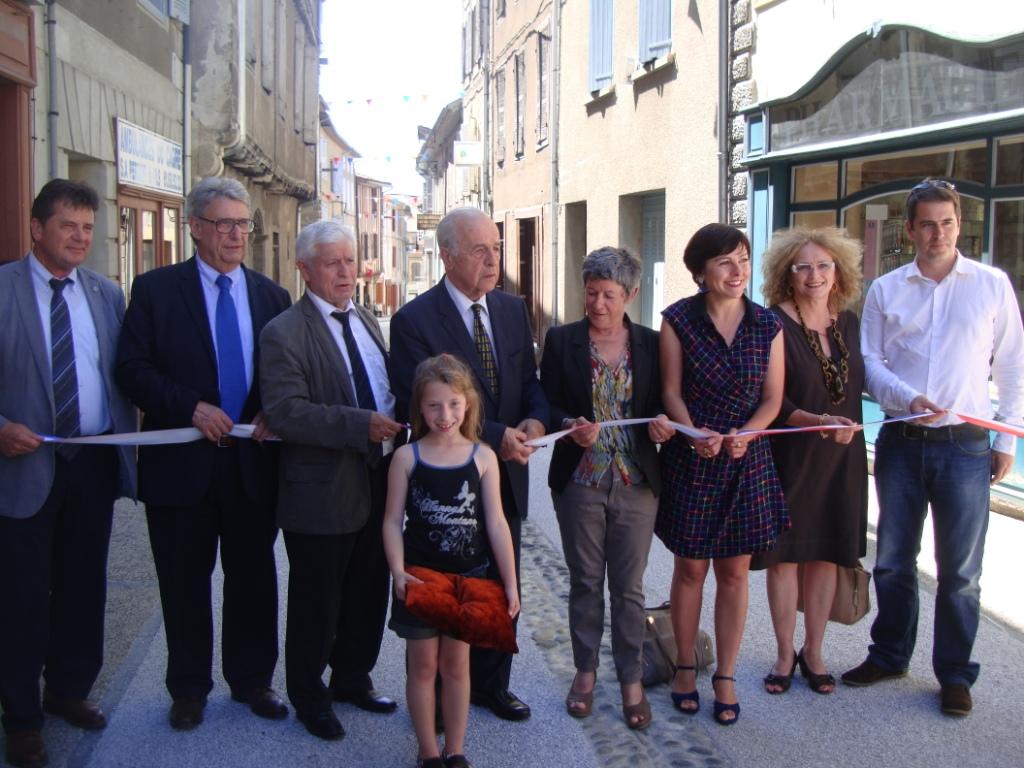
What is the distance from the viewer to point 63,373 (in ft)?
11.9

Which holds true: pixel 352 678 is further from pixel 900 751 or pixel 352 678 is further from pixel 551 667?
pixel 900 751

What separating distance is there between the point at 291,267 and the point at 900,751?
2275cm

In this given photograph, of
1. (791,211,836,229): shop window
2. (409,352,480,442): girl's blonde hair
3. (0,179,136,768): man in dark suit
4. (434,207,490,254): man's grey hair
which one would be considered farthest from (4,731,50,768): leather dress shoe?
(791,211,836,229): shop window

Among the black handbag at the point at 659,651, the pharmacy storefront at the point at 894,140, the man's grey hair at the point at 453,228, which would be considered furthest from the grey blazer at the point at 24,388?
the pharmacy storefront at the point at 894,140

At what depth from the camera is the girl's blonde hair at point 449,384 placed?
3359mm

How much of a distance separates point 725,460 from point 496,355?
3.02 ft

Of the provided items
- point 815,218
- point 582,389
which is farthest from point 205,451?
point 815,218

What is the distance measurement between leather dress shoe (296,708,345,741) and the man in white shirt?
220 centimetres

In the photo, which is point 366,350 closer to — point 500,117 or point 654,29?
point 654,29

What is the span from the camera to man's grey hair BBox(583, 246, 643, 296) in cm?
373

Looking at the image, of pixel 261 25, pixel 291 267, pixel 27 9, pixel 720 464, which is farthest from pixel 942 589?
pixel 291 267

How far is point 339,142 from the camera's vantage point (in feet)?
174

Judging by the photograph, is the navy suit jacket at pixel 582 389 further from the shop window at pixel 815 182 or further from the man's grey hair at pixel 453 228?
the shop window at pixel 815 182

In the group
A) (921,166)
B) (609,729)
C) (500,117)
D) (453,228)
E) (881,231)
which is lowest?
(609,729)
